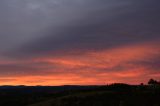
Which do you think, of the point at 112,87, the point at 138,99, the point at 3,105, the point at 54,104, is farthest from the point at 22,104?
the point at 138,99

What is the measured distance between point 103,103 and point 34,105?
1771 centimetres

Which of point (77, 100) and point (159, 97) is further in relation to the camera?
point (77, 100)

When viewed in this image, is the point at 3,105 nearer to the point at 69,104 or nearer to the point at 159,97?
the point at 69,104

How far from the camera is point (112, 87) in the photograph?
103688 mm

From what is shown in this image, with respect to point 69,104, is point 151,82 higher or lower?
higher

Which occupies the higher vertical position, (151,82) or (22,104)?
(151,82)

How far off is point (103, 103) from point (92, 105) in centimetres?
185

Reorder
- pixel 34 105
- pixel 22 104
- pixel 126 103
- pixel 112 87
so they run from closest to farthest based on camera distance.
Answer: pixel 126 103 → pixel 34 105 → pixel 22 104 → pixel 112 87

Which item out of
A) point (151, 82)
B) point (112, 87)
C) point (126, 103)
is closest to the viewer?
point (126, 103)

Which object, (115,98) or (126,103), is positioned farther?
(115,98)

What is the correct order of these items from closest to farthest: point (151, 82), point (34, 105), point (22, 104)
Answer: point (34, 105), point (22, 104), point (151, 82)

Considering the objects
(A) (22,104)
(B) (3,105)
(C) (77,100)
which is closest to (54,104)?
(C) (77,100)

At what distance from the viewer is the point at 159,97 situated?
69.9m

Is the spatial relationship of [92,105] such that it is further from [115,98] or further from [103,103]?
[115,98]
